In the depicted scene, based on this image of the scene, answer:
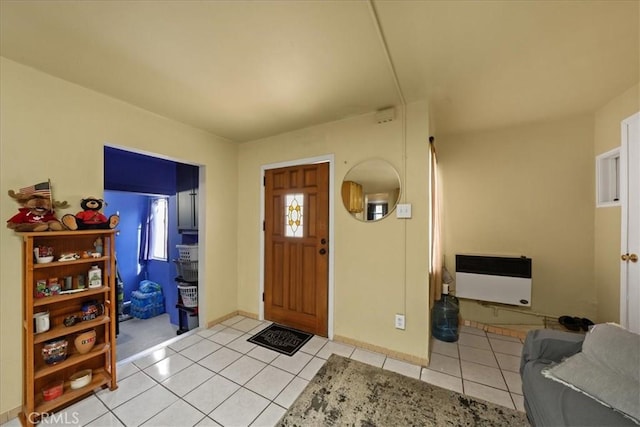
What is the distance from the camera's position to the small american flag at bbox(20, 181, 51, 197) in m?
1.56

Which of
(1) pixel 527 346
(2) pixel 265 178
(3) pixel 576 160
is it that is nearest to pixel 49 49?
(2) pixel 265 178

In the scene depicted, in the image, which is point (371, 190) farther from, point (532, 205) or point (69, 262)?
point (69, 262)

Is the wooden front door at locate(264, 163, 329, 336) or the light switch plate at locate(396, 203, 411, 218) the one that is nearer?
the light switch plate at locate(396, 203, 411, 218)

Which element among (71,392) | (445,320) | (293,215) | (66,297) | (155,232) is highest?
(293,215)

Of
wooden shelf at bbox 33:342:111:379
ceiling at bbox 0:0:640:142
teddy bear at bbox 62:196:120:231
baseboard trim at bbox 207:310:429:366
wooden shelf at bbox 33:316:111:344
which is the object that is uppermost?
ceiling at bbox 0:0:640:142

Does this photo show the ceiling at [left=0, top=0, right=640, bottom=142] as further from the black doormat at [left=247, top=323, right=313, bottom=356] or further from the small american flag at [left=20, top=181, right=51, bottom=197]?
the black doormat at [left=247, top=323, right=313, bottom=356]

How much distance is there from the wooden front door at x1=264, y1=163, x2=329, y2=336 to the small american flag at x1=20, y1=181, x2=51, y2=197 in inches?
73.8

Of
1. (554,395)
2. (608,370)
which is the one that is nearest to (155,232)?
(554,395)

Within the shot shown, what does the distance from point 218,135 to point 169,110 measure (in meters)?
0.71

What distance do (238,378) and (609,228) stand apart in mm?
3700

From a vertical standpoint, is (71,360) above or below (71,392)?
above

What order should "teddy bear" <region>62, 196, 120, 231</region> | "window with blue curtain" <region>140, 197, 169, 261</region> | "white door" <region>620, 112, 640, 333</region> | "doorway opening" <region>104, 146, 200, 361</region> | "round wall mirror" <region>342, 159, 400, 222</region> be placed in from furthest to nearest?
1. "window with blue curtain" <region>140, 197, 169, 261</region>
2. "doorway opening" <region>104, 146, 200, 361</region>
3. "round wall mirror" <region>342, 159, 400, 222</region>
4. "white door" <region>620, 112, 640, 333</region>
5. "teddy bear" <region>62, 196, 120, 231</region>

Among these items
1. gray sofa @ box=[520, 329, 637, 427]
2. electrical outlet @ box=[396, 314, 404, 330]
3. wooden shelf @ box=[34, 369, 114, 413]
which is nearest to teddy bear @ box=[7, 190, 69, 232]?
wooden shelf @ box=[34, 369, 114, 413]

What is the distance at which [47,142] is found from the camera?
171 cm
